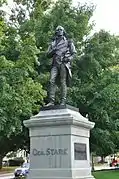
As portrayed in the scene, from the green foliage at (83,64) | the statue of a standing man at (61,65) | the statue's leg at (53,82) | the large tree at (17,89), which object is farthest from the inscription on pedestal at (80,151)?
the green foliage at (83,64)

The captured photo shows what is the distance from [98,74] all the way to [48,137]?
54.3 ft

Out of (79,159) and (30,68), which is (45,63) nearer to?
(30,68)

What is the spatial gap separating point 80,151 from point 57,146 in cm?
82

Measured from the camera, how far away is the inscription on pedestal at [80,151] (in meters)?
12.0

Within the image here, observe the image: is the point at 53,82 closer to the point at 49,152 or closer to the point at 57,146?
the point at 57,146

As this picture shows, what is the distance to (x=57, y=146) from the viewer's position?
1185 cm

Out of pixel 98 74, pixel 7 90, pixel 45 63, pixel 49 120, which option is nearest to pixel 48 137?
pixel 49 120

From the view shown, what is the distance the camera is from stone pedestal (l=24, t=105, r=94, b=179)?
11.7m

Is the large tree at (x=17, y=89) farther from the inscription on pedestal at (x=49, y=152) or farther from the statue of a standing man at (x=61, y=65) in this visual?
the inscription on pedestal at (x=49, y=152)

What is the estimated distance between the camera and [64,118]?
11.8 m

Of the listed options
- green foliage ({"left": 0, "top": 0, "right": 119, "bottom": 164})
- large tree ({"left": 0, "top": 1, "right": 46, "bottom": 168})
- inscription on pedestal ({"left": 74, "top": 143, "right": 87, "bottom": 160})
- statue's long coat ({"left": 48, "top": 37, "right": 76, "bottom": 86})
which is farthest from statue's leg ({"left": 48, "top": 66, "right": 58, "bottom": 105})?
green foliage ({"left": 0, "top": 0, "right": 119, "bottom": 164})

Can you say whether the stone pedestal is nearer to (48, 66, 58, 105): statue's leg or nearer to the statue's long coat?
(48, 66, 58, 105): statue's leg

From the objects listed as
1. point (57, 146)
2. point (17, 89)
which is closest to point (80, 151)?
point (57, 146)

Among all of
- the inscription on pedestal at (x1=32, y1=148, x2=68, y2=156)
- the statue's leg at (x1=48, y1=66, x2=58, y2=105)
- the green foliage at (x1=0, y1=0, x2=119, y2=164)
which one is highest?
the green foliage at (x1=0, y1=0, x2=119, y2=164)
